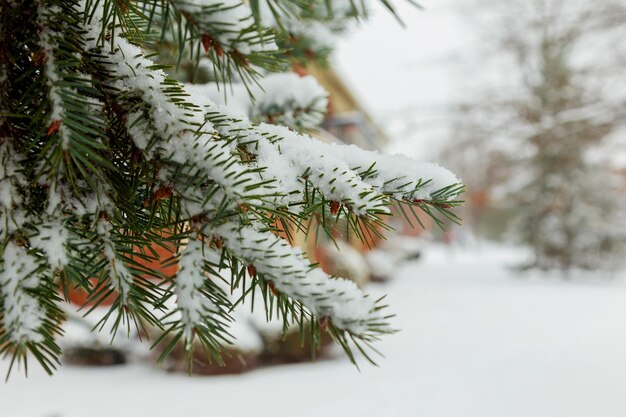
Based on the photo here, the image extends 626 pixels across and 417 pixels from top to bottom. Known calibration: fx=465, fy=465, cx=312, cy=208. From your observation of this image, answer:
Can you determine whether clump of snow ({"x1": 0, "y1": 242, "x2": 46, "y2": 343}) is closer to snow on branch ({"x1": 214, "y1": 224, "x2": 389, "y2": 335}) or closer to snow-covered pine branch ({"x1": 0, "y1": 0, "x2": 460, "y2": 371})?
snow-covered pine branch ({"x1": 0, "y1": 0, "x2": 460, "y2": 371})

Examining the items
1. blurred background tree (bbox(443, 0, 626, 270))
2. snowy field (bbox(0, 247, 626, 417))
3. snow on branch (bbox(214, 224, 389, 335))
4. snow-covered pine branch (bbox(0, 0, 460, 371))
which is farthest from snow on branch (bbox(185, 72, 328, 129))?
blurred background tree (bbox(443, 0, 626, 270))

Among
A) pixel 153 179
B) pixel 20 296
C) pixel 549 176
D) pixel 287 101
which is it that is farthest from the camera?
pixel 549 176

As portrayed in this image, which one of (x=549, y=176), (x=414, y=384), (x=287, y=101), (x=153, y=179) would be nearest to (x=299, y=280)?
(x=153, y=179)

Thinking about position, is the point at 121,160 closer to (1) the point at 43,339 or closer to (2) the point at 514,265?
(1) the point at 43,339

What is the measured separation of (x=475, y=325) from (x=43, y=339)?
7.05 meters

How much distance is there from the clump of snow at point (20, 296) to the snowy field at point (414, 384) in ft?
10.6

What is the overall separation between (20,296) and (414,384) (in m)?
4.28

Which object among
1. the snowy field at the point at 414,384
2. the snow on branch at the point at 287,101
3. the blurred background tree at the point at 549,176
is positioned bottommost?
the snowy field at the point at 414,384

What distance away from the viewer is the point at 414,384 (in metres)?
4.36

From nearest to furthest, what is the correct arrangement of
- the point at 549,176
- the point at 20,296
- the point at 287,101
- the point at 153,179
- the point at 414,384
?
the point at 20,296
the point at 153,179
the point at 287,101
the point at 414,384
the point at 549,176

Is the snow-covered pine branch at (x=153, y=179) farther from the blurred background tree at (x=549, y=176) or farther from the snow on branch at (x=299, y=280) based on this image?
the blurred background tree at (x=549, y=176)

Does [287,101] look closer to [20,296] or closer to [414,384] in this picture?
[20,296]

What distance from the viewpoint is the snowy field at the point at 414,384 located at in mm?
3797

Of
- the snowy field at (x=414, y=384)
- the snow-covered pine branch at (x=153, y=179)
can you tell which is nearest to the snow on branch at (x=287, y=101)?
the snow-covered pine branch at (x=153, y=179)
